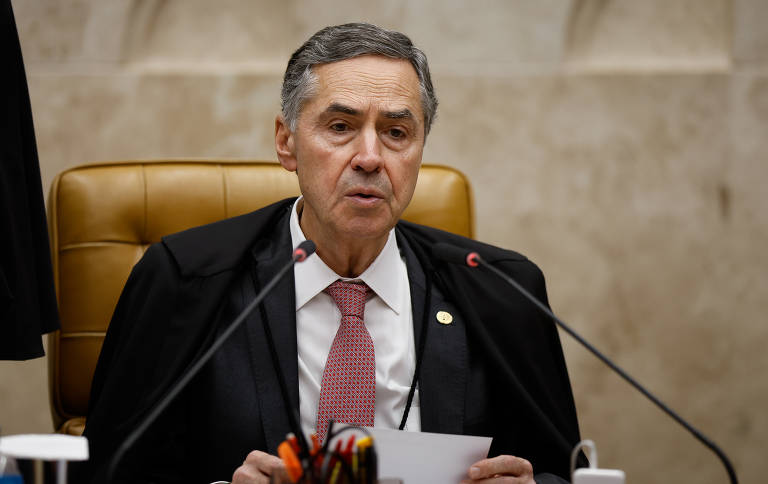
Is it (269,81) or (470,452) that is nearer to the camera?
(470,452)

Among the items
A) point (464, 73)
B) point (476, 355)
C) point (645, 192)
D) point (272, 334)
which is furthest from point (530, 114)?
point (272, 334)

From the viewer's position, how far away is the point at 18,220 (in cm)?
156

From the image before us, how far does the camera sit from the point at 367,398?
1.69m

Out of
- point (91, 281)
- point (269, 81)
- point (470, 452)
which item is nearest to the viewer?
point (470, 452)

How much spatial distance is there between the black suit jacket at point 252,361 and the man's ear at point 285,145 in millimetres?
138

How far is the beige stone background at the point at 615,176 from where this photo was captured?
10.1ft

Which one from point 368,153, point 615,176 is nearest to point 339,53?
point 368,153

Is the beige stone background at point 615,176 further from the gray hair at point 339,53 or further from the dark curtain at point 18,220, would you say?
the dark curtain at point 18,220

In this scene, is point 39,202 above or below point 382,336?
above

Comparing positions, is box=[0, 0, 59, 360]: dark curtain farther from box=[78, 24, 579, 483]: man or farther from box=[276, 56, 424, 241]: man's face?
box=[276, 56, 424, 241]: man's face

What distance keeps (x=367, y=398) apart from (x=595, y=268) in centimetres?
169

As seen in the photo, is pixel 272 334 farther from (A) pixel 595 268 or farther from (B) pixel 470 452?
(A) pixel 595 268

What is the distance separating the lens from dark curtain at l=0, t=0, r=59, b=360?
1522mm

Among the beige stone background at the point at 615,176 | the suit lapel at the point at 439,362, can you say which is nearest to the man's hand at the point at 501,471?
the suit lapel at the point at 439,362
